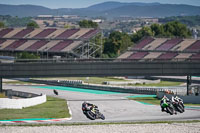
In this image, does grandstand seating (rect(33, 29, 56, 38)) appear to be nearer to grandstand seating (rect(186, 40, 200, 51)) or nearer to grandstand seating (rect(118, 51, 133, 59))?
grandstand seating (rect(118, 51, 133, 59))

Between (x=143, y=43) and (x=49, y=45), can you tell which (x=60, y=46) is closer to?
(x=49, y=45)

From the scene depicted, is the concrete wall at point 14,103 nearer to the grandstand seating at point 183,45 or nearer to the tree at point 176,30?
the grandstand seating at point 183,45

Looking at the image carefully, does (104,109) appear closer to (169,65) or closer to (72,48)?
(169,65)

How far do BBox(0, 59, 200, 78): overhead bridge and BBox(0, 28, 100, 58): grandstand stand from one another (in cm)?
5641

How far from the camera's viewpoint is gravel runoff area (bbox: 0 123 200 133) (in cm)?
3678

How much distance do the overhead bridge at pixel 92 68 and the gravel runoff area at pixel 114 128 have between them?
2685cm

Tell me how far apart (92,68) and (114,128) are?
28.3 metres

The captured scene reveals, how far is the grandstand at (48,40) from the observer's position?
419 ft

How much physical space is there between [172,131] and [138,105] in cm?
2161

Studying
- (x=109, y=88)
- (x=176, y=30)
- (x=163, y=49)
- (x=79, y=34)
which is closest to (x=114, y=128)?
(x=109, y=88)

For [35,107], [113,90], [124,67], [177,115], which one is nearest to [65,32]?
[113,90]

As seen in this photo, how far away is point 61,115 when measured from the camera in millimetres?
47156

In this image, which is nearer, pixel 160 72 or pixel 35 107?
pixel 35 107

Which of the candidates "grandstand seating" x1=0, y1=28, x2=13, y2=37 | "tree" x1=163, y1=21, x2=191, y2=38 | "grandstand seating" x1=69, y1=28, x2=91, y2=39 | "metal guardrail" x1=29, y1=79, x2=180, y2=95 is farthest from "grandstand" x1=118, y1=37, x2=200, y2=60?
"tree" x1=163, y1=21, x2=191, y2=38
